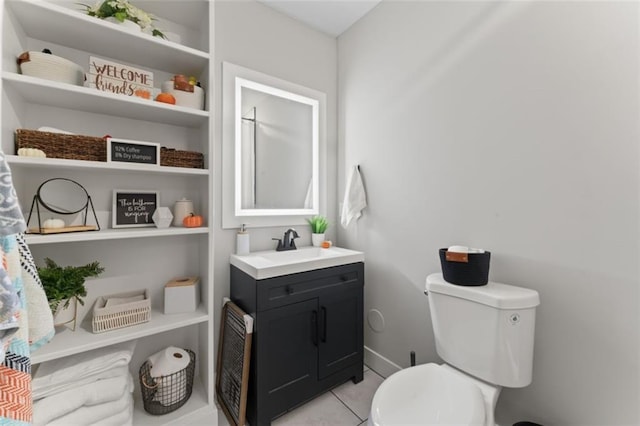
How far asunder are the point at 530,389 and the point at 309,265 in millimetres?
1166

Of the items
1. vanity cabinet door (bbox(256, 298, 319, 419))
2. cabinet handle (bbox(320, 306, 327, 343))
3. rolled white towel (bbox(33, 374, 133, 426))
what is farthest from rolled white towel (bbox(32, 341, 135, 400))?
cabinet handle (bbox(320, 306, 327, 343))

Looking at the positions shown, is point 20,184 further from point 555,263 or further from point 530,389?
point 530,389

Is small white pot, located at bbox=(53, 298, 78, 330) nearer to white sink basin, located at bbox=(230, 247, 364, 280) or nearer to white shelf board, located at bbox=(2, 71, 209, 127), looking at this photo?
white sink basin, located at bbox=(230, 247, 364, 280)

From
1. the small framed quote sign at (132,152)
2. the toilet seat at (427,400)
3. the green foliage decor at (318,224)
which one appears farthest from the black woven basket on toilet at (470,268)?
the small framed quote sign at (132,152)

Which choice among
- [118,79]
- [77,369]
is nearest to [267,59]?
[118,79]

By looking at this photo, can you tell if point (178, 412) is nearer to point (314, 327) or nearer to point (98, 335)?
point (98, 335)

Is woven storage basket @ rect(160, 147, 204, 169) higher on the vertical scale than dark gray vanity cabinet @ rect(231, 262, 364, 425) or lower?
higher

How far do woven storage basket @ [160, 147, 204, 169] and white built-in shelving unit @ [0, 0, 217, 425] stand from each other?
0.06 m

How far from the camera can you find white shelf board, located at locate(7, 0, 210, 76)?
1086 mm

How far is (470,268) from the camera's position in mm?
1221

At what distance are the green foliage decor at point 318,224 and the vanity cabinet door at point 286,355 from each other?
649 millimetres

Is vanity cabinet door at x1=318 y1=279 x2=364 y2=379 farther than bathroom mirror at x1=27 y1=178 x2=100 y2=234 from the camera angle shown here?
Yes

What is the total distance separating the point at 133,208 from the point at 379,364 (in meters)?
1.82

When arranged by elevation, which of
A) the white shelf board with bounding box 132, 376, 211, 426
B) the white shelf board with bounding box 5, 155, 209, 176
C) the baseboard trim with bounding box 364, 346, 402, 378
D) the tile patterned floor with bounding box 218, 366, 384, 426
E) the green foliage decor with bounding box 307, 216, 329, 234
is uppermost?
the white shelf board with bounding box 5, 155, 209, 176
